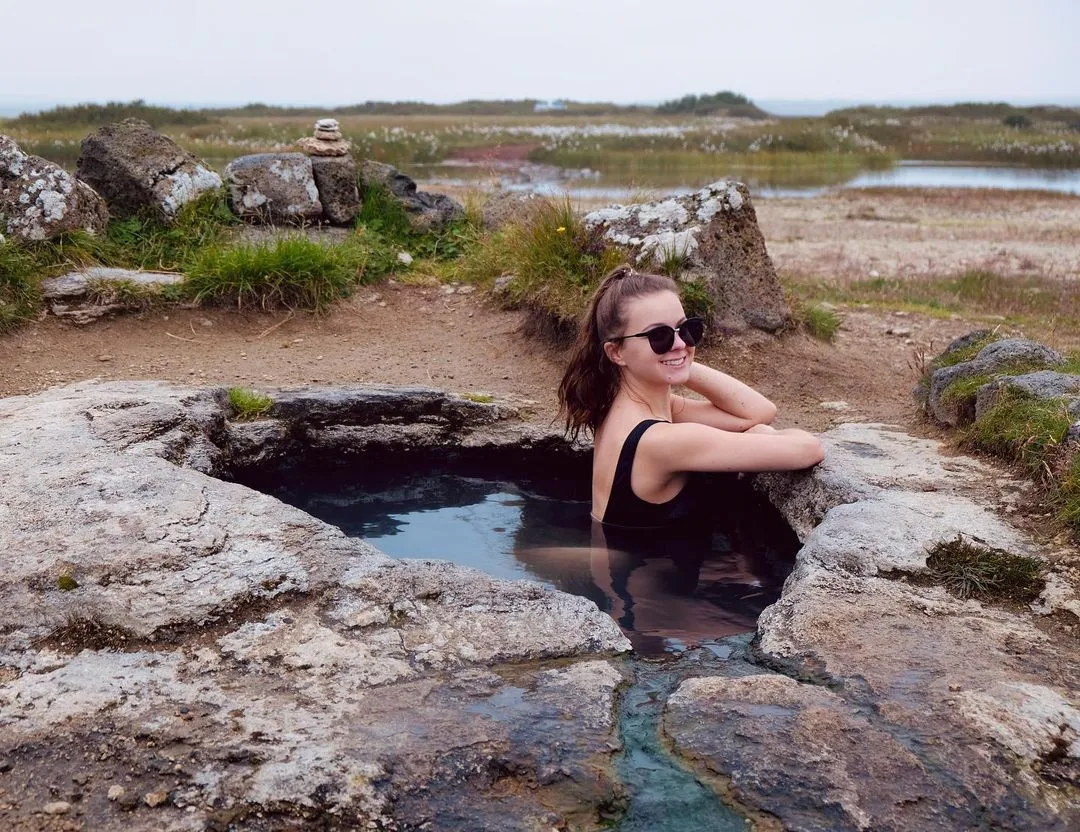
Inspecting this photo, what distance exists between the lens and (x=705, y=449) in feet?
13.3

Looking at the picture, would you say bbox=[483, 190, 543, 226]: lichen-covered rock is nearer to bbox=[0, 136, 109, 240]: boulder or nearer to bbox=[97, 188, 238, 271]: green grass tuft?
bbox=[97, 188, 238, 271]: green grass tuft

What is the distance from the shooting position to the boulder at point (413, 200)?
9.80m

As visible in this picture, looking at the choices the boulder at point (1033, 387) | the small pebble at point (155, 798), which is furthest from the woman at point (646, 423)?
the small pebble at point (155, 798)

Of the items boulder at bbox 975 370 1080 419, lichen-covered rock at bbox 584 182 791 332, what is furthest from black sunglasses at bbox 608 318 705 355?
lichen-covered rock at bbox 584 182 791 332

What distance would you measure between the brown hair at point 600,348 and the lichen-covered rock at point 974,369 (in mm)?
1887

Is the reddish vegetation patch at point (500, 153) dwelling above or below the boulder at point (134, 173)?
above

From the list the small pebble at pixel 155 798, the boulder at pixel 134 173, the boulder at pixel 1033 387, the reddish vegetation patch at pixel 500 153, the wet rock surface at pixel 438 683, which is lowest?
the small pebble at pixel 155 798

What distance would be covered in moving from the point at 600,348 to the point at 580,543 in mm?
898

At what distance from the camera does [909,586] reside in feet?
11.5

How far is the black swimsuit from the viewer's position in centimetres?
420

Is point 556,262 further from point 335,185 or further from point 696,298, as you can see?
point 335,185

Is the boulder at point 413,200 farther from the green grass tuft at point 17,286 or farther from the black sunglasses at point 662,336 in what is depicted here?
the black sunglasses at point 662,336

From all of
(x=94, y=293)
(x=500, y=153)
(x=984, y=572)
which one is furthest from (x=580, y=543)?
(x=500, y=153)

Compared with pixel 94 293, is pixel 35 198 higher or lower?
higher
